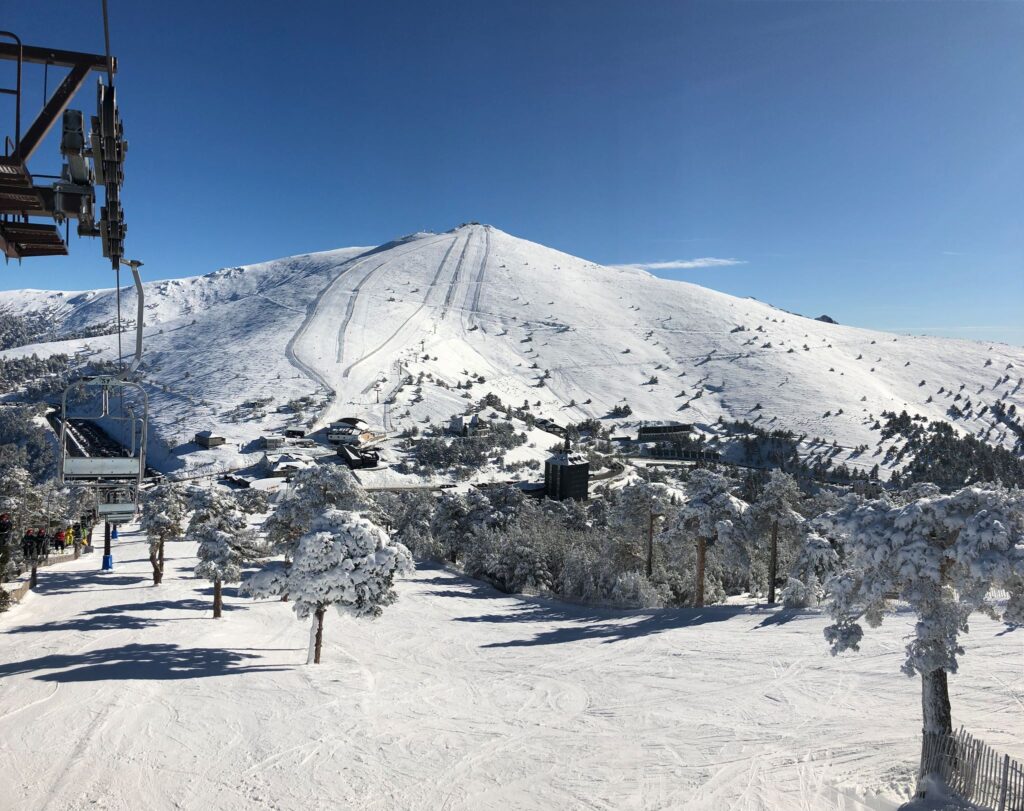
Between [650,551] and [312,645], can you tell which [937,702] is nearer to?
[312,645]

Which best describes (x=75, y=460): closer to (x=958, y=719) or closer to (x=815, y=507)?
(x=958, y=719)

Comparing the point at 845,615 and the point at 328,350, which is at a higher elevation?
the point at 328,350

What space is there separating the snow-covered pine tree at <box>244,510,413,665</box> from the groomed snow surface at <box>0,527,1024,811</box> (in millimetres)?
2324

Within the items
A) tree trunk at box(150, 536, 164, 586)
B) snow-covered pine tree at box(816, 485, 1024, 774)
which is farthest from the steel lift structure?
tree trunk at box(150, 536, 164, 586)

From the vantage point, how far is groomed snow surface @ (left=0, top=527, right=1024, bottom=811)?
38.4 feet

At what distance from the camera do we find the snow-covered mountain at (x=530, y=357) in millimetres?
102812

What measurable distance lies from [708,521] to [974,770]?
19206mm

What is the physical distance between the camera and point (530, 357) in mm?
136375

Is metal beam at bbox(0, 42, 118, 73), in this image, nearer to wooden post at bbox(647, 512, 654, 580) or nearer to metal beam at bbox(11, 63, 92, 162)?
metal beam at bbox(11, 63, 92, 162)

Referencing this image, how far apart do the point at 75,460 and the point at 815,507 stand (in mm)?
50927

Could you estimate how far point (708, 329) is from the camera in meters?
163

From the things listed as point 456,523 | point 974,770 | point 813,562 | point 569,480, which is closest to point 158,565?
point 456,523

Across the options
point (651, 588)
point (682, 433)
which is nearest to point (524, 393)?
point (682, 433)

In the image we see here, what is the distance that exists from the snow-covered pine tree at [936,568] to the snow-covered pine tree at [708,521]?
58.6 ft
